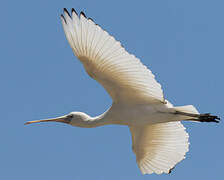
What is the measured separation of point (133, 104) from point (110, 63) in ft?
4.61

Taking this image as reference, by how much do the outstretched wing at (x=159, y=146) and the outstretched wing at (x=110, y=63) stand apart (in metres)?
1.62

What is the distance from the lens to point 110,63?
12.0 meters

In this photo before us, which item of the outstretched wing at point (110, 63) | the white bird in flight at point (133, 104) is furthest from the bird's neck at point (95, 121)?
the outstretched wing at point (110, 63)

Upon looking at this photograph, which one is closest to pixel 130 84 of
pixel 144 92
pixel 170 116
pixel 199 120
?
pixel 144 92

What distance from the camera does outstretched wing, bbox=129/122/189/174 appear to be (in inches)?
555

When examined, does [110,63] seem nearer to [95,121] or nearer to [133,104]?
[133,104]

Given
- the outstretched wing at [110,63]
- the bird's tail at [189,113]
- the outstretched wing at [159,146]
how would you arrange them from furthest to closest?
the outstretched wing at [159,146]
the bird's tail at [189,113]
the outstretched wing at [110,63]

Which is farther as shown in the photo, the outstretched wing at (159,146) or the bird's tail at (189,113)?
the outstretched wing at (159,146)

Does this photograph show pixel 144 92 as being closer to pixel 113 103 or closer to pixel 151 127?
pixel 113 103

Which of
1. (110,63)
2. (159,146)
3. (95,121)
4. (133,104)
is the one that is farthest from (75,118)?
(159,146)

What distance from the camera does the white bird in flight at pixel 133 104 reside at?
38.3 feet

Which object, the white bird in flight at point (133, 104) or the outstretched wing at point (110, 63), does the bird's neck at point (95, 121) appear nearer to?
the white bird in flight at point (133, 104)

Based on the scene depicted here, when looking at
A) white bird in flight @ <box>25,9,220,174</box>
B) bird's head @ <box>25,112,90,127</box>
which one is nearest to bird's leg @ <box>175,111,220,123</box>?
white bird in flight @ <box>25,9,220,174</box>

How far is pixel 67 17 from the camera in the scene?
11.7m
